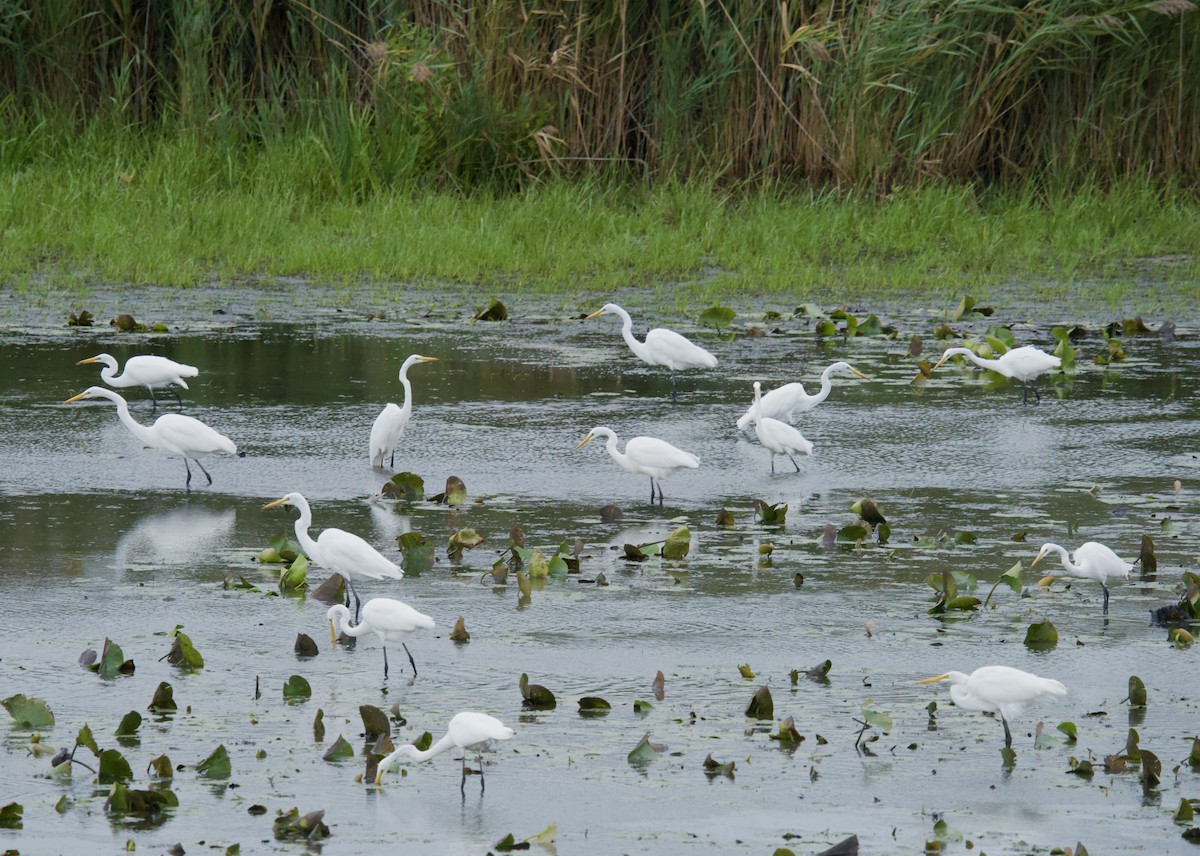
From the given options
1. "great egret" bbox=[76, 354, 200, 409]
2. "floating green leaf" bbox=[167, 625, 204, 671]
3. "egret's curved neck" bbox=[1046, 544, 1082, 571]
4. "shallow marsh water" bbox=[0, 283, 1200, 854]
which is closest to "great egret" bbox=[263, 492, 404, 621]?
"shallow marsh water" bbox=[0, 283, 1200, 854]

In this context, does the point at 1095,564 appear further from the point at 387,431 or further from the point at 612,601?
the point at 387,431

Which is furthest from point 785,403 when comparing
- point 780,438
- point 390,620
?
point 390,620

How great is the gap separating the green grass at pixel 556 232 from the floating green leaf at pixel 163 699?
913cm

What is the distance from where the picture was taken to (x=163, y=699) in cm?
551

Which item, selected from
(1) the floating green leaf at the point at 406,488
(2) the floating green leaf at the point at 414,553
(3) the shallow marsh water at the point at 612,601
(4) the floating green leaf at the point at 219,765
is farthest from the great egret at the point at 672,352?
(4) the floating green leaf at the point at 219,765

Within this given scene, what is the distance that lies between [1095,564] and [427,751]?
2755 mm

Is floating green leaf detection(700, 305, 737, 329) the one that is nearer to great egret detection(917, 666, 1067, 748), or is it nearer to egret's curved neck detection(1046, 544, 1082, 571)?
egret's curved neck detection(1046, 544, 1082, 571)

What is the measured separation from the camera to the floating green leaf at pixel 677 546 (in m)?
7.31

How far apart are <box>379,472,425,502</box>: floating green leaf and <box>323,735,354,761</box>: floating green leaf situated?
129 inches

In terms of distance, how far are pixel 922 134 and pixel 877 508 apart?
9.61 metres

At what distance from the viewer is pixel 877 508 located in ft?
25.5

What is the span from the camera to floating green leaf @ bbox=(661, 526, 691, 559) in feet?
24.0

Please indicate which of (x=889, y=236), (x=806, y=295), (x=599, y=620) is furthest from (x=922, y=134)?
(x=599, y=620)

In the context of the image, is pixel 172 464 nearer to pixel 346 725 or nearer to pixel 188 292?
pixel 346 725
